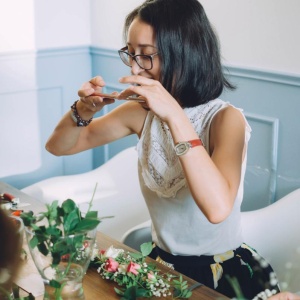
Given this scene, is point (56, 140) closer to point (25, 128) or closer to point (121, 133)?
point (121, 133)

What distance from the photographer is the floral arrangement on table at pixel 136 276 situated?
1.30m

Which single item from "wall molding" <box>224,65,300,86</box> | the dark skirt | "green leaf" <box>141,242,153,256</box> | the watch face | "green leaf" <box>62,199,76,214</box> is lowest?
the dark skirt

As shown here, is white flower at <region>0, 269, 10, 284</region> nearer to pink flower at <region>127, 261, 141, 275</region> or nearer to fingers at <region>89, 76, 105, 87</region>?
pink flower at <region>127, 261, 141, 275</region>

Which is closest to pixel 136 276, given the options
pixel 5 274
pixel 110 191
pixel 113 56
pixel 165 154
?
pixel 165 154

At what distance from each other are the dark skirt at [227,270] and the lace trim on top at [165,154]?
0.64ft

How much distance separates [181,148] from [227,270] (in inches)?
17.3

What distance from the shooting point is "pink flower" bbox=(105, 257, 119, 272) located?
4.53ft

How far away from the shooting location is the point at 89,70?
3.54 m

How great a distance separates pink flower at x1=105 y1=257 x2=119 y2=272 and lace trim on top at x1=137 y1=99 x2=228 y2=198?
1.18 ft

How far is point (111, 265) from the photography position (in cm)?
139

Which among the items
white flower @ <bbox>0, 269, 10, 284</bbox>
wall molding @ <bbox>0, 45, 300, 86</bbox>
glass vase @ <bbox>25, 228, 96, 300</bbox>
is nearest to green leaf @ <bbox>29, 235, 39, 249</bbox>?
glass vase @ <bbox>25, 228, 96, 300</bbox>

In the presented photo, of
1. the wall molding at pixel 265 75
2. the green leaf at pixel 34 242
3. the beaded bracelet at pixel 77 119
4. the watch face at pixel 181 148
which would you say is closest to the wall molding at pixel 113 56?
the wall molding at pixel 265 75

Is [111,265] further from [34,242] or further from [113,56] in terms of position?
[113,56]

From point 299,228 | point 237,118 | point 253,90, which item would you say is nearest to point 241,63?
point 253,90
